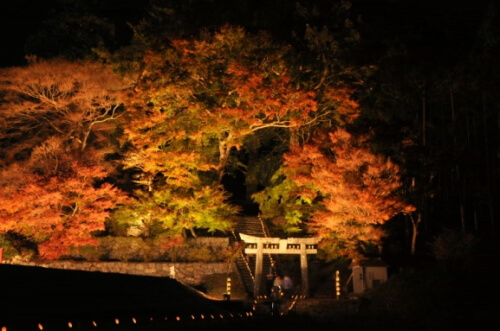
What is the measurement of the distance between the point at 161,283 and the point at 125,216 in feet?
23.7

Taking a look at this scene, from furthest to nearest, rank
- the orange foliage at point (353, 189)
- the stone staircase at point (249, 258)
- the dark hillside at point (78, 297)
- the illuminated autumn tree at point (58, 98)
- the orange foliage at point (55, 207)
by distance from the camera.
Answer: the stone staircase at point (249, 258), the illuminated autumn tree at point (58, 98), the orange foliage at point (353, 189), the orange foliage at point (55, 207), the dark hillside at point (78, 297)

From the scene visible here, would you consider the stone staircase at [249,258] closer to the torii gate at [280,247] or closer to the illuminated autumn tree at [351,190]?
the torii gate at [280,247]

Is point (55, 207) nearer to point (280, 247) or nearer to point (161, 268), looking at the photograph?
point (161, 268)

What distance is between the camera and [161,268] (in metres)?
20.3

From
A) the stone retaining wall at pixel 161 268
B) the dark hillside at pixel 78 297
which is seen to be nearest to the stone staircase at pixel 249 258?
the stone retaining wall at pixel 161 268

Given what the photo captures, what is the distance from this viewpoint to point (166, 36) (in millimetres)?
23094

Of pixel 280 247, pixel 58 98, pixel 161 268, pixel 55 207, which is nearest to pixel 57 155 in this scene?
pixel 55 207

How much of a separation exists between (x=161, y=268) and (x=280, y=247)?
428 cm

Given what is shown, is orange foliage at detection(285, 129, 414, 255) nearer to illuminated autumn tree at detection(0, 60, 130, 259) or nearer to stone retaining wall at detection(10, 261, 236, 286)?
stone retaining wall at detection(10, 261, 236, 286)

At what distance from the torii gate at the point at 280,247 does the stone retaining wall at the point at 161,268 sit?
146 cm

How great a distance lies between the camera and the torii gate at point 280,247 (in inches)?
785

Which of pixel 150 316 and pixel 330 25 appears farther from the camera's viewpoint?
pixel 330 25

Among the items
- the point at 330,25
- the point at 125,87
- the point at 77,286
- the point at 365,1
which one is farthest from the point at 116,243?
the point at 365,1

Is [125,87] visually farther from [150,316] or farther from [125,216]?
[150,316]
